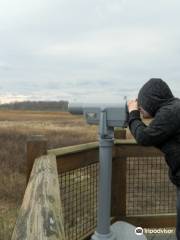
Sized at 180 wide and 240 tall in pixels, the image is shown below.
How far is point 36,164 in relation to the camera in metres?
2.61

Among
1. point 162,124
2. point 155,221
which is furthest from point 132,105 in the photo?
point 155,221

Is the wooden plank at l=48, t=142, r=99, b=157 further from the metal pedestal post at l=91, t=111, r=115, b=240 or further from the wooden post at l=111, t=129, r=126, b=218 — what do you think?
the wooden post at l=111, t=129, r=126, b=218

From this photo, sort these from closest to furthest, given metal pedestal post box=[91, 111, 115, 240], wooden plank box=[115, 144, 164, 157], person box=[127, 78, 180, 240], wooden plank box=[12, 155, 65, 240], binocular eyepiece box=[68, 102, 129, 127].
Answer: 1. wooden plank box=[12, 155, 65, 240]
2. person box=[127, 78, 180, 240]
3. binocular eyepiece box=[68, 102, 129, 127]
4. metal pedestal post box=[91, 111, 115, 240]
5. wooden plank box=[115, 144, 164, 157]

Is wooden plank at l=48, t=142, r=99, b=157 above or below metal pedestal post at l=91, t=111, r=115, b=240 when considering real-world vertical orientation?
above

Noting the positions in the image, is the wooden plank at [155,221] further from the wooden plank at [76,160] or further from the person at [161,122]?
the person at [161,122]

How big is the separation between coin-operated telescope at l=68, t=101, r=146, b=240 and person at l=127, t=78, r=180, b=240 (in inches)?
12.3

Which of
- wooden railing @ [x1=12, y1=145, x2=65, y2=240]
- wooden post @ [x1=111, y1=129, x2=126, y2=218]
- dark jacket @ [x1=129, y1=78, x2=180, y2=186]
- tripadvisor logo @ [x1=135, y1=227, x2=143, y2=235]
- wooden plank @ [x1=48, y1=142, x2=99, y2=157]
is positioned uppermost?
dark jacket @ [x1=129, y1=78, x2=180, y2=186]

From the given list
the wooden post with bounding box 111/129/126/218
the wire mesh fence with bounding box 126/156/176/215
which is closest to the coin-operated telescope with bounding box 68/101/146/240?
the wooden post with bounding box 111/129/126/218

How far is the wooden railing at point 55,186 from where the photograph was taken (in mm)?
1632

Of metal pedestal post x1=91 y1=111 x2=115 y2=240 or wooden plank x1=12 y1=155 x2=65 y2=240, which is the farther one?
metal pedestal post x1=91 y1=111 x2=115 y2=240

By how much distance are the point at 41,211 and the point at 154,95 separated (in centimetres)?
111

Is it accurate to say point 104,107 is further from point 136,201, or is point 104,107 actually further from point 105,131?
point 136,201

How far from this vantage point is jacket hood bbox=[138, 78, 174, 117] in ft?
8.50

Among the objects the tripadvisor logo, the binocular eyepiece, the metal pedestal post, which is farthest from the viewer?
the tripadvisor logo
